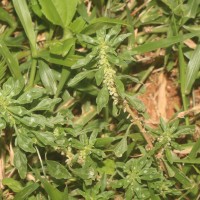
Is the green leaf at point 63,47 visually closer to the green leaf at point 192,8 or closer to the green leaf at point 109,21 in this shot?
the green leaf at point 109,21

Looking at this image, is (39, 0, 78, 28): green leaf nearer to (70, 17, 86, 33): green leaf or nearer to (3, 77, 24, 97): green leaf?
(70, 17, 86, 33): green leaf

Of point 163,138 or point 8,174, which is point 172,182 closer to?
point 163,138

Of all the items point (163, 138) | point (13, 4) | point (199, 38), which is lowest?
point (163, 138)

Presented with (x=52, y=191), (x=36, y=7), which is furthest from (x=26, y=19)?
(x=52, y=191)

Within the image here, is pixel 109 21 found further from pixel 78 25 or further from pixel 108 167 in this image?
pixel 108 167

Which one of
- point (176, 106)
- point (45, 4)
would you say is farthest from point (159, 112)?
point (45, 4)

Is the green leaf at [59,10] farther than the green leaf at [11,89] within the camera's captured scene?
Yes

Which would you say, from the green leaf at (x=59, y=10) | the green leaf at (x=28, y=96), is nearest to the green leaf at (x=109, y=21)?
the green leaf at (x=59, y=10)
